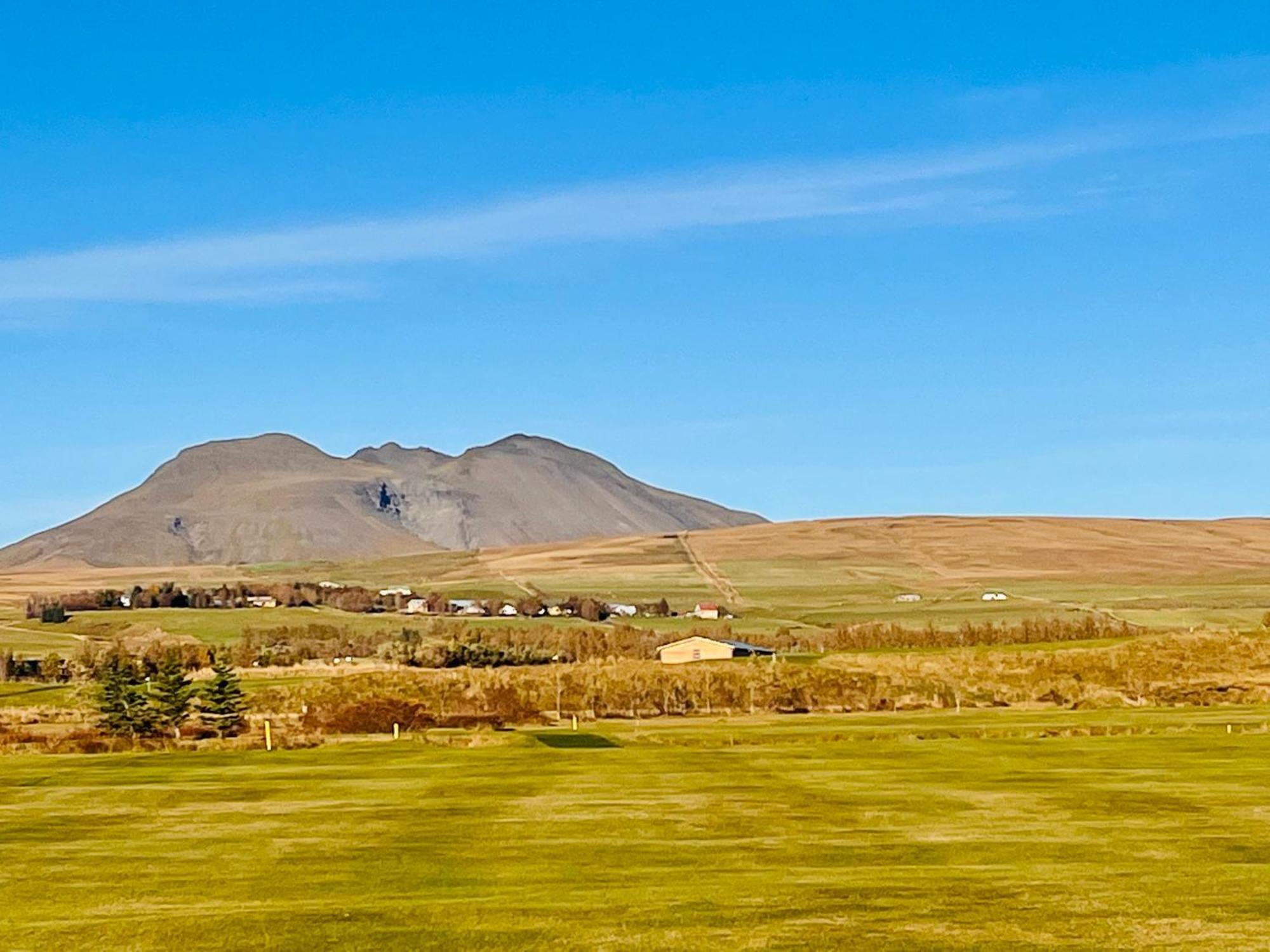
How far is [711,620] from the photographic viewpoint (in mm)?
133250

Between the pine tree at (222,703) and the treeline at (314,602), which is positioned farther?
the treeline at (314,602)

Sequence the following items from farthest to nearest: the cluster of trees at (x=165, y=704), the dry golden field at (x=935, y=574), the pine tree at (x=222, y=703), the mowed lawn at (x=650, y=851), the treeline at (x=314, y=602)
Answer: the treeline at (x=314, y=602) < the dry golden field at (x=935, y=574) < the cluster of trees at (x=165, y=704) < the pine tree at (x=222, y=703) < the mowed lawn at (x=650, y=851)

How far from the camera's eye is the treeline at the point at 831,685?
77812 mm

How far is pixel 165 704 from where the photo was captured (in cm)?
7294

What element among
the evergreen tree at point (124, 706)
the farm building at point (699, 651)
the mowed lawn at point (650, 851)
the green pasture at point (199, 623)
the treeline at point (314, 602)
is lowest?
the mowed lawn at point (650, 851)

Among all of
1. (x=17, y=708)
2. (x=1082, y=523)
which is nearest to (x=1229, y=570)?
(x=1082, y=523)

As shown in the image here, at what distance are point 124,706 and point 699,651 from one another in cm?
4208

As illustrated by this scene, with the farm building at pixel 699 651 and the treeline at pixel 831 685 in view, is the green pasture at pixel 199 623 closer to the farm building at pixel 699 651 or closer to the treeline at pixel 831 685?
the farm building at pixel 699 651

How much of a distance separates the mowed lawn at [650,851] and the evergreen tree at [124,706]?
31.9 m

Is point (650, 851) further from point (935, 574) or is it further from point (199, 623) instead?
point (935, 574)

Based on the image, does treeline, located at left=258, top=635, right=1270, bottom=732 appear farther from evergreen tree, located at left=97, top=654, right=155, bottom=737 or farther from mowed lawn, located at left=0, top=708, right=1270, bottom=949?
mowed lawn, located at left=0, top=708, right=1270, bottom=949

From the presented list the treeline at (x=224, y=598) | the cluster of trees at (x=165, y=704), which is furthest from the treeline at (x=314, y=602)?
the cluster of trees at (x=165, y=704)

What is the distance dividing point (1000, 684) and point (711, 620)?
50.2 metres

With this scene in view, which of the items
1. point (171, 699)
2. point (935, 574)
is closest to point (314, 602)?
point (935, 574)
